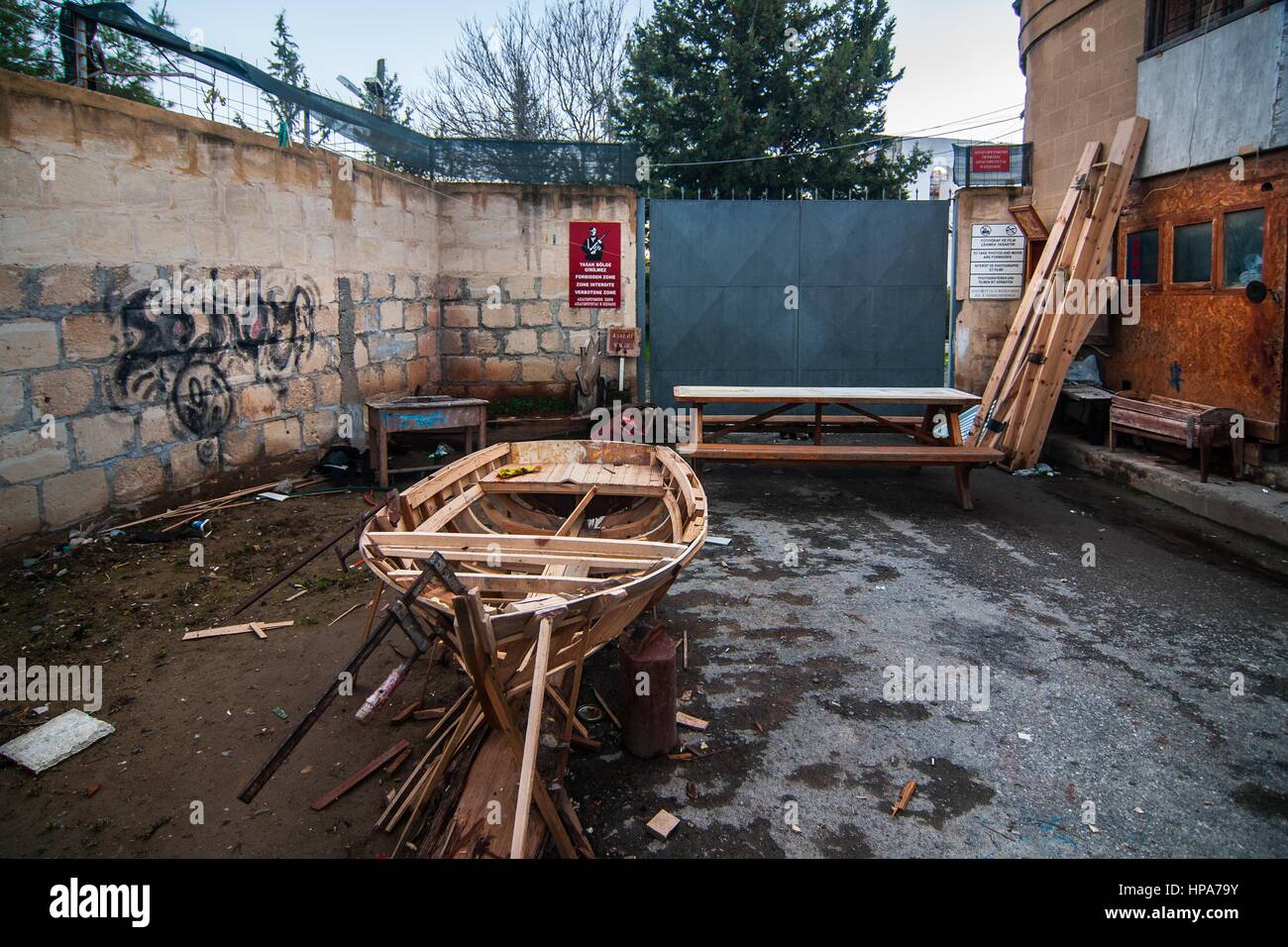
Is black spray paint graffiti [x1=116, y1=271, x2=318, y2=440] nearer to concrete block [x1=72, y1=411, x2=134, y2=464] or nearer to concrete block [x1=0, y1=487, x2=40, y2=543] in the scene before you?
concrete block [x1=72, y1=411, x2=134, y2=464]

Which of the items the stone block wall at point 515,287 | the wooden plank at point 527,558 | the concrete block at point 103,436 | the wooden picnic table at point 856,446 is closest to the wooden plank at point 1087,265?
the wooden picnic table at point 856,446

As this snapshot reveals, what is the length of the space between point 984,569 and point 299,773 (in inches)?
182

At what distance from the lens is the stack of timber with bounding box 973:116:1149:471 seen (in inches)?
323

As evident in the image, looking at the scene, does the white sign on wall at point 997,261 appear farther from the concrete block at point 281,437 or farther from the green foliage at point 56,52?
the green foliage at point 56,52

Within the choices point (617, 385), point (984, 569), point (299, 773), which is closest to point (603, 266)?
point (617, 385)

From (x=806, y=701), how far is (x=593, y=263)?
7438mm

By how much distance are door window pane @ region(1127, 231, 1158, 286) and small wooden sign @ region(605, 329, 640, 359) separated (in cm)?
566

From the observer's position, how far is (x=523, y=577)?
3.51m

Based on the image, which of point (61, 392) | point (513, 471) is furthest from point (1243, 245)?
point (61, 392)

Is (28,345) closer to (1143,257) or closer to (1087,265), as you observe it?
(1087,265)

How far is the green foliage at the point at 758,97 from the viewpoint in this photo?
17031 mm

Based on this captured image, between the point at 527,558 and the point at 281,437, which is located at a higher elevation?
the point at 281,437

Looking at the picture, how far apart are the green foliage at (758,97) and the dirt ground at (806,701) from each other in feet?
42.2

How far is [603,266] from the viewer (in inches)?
402
